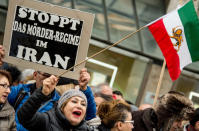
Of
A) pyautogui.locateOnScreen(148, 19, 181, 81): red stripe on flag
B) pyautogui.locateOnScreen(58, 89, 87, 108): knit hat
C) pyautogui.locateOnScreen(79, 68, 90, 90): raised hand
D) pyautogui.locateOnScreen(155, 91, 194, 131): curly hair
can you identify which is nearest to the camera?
pyautogui.locateOnScreen(58, 89, 87, 108): knit hat

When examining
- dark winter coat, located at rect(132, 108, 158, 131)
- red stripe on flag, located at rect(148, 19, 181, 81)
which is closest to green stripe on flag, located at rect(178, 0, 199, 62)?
red stripe on flag, located at rect(148, 19, 181, 81)

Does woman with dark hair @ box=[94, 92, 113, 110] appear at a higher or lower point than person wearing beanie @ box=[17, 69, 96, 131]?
higher

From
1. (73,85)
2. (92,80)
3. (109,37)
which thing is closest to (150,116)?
(73,85)

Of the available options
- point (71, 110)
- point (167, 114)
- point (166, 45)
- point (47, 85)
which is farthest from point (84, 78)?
point (167, 114)

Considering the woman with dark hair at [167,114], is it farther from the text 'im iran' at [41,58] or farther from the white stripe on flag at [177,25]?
the text 'im iran' at [41,58]

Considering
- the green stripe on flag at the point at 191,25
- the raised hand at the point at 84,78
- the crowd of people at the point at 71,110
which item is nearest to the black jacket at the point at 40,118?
the crowd of people at the point at 71,110

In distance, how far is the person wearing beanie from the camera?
10.2ft

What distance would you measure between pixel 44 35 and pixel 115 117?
1223mm

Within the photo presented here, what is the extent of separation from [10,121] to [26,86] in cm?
54

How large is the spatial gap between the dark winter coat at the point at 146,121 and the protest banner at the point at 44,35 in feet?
4.09

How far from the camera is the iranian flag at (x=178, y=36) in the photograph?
13.2ft

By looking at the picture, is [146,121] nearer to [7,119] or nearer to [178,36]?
[178,36]

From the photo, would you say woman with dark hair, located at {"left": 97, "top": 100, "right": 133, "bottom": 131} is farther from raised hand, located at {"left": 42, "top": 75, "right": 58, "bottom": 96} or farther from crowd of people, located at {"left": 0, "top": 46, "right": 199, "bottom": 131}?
raised hand, located at {"left": 42, "top": 75, "right": 58, "bottom": 96}

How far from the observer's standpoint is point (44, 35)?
3.68 meters
